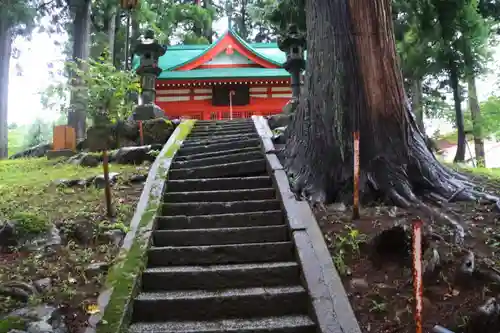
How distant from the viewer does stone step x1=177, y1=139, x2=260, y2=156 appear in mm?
7485

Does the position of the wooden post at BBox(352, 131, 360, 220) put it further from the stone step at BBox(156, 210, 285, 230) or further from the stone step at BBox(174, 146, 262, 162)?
the stone step at BBox(174, 146, 262, 162)

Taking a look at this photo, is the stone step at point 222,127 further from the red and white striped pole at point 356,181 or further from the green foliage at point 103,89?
the red and white striped pole at point 356,181

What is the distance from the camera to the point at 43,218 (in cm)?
488

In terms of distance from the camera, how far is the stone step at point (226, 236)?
179 inches

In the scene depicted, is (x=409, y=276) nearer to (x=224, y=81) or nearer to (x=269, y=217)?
(x=269, y=217)

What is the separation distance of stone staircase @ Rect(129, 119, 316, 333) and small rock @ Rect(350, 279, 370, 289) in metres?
0.40

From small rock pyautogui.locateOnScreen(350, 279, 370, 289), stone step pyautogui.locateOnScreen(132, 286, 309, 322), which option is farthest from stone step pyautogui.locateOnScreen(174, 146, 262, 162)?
small rock pyautogui.locateOnScreen(350, 279, 370, 289)

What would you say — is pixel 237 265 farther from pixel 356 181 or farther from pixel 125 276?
pixel 356 181

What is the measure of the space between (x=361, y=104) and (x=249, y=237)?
2241 millimetres

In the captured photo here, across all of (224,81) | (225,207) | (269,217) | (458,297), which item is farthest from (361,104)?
(224,81)

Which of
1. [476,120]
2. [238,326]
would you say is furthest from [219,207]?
[476,120]

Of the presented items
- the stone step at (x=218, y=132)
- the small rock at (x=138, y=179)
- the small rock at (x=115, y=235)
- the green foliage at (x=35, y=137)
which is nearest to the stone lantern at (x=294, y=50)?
the stone step at (x=218, y=132)

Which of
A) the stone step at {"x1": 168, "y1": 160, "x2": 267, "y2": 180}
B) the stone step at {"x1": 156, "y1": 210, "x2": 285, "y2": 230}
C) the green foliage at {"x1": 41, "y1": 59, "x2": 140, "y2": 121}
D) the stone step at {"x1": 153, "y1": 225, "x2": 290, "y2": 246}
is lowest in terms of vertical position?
the stone step at {"x1": 153, "y1": 225, "x2": 290, "y2": 246}

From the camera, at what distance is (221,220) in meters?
4.92
